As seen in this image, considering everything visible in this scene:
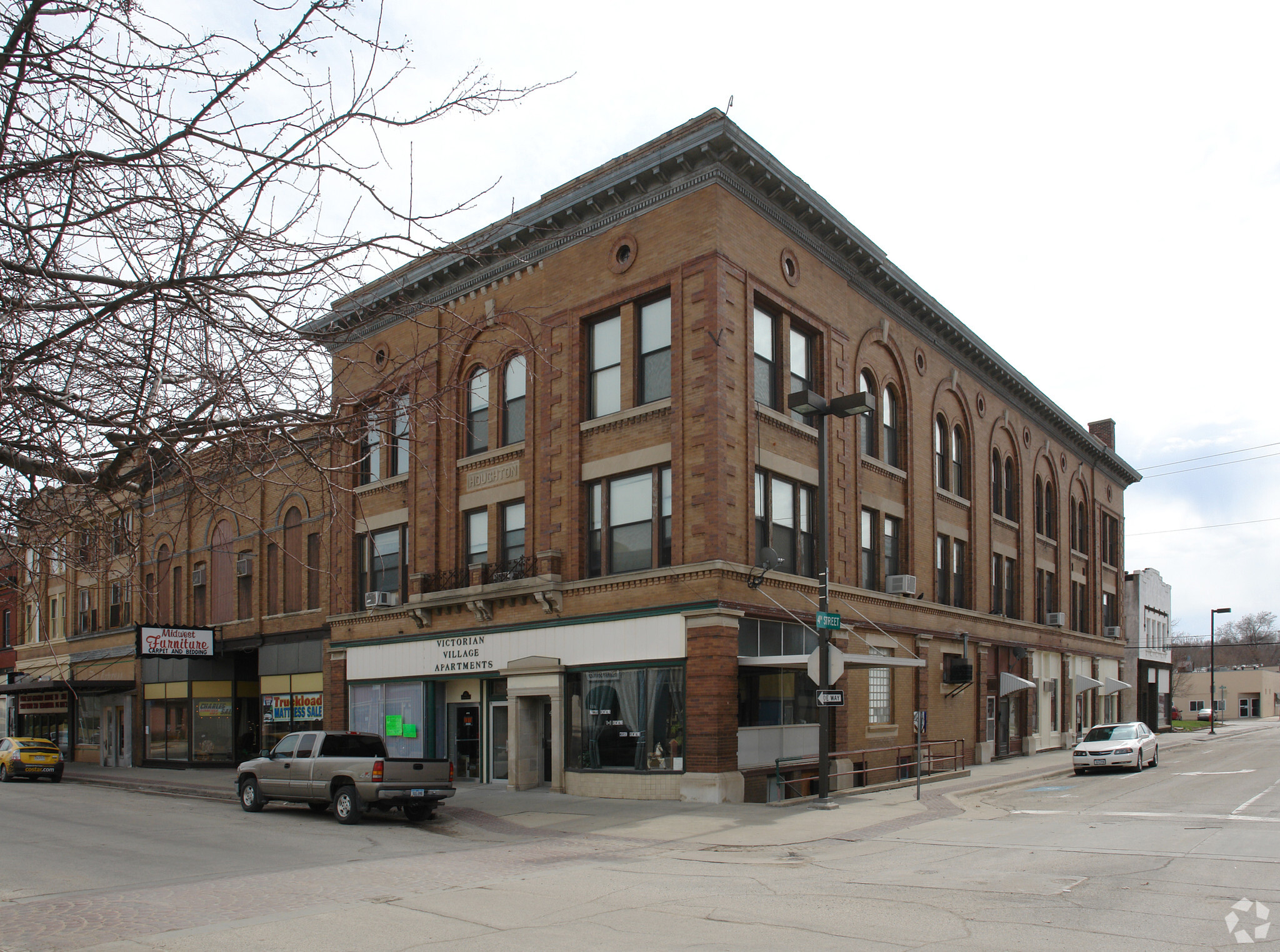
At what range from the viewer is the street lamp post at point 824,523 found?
19.3 meters

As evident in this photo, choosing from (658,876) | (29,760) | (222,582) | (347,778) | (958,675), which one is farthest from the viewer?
(222,582)

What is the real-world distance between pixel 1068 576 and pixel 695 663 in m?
27.3

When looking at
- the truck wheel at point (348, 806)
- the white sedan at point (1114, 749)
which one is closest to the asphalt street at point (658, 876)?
the truck wheel at point (348, 806)

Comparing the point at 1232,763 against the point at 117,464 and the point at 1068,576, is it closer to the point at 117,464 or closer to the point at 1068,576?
the point at 1068,576

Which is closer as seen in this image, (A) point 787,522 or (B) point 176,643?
(A) point 787,522

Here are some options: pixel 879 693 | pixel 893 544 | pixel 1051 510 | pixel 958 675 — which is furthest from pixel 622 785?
pixel 1051 510

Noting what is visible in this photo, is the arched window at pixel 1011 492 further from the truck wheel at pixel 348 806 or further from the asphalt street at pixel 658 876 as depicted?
the truck wheel at pixel 348 806

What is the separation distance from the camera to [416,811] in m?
19.7

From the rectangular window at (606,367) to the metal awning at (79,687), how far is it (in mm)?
23726

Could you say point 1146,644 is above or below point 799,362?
below

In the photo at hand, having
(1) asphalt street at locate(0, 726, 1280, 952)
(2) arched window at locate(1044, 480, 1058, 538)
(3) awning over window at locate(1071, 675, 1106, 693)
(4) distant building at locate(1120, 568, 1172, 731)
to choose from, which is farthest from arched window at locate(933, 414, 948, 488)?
(4) distant building at locate(1120, 568, 1172, 731)

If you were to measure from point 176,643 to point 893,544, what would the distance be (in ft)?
73.7

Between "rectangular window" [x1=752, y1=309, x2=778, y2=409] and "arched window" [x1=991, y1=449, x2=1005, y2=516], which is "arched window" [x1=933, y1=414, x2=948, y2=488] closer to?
"arched window" [x1=991, y1=449, x2=1005, y2=516]

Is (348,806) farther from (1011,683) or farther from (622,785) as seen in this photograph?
(1011,683)
